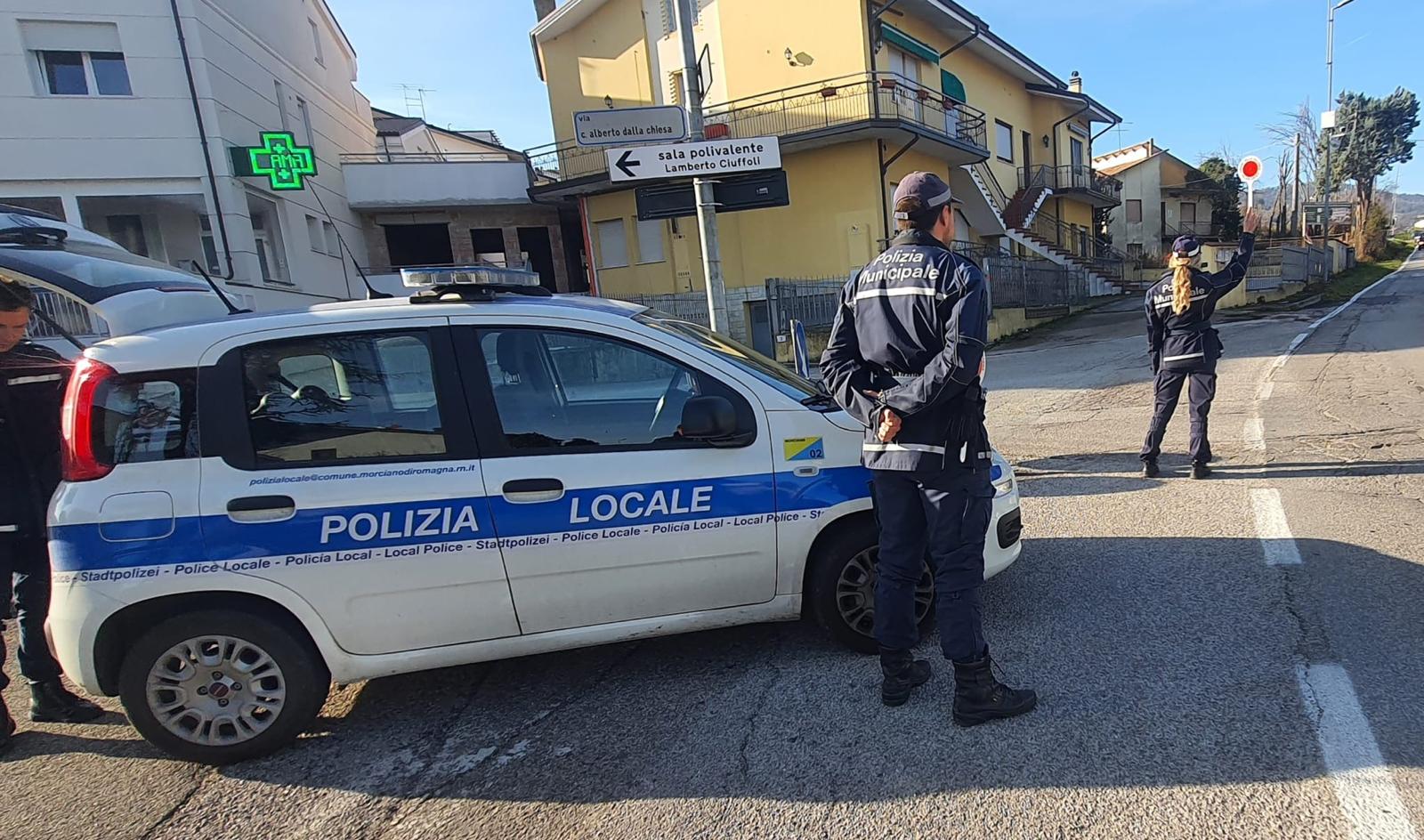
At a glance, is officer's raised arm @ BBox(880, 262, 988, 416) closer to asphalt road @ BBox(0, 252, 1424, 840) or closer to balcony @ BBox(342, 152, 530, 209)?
asphalt road @ BBox(0, 252, 1424, 840)

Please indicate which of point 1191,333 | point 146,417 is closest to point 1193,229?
point 1191,333

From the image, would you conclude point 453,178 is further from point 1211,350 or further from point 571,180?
point 1211,350

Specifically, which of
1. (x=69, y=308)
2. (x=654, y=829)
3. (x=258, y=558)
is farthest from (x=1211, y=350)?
(x=69, y=308)

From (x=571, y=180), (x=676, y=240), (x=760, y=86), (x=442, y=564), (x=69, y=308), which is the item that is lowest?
(x=442, y=564)

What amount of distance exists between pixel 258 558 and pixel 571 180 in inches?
888

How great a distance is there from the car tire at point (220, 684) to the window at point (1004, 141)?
29.8 meters

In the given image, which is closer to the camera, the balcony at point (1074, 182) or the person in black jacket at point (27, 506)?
the person in black jacket at point (27, 506)

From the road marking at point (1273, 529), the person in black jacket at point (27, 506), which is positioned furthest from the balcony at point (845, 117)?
the person in black jacket at point (27, 506)

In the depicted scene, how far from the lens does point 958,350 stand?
2543 millimetres

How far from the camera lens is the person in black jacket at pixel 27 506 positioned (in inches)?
130

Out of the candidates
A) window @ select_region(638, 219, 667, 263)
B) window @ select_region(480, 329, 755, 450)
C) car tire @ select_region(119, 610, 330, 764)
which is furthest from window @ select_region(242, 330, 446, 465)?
window @ select_region(638, 219, 667, 263)

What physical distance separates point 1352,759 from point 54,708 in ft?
17.0

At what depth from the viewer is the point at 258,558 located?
279 cm

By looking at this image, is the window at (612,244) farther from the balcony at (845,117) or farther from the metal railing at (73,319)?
the metal railing at (73,319)
